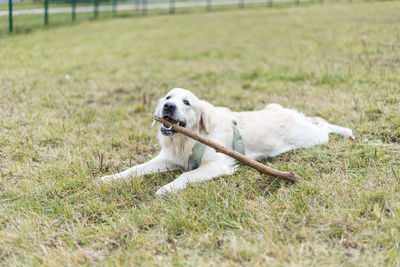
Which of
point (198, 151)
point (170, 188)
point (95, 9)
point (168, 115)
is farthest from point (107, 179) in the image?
point (95, 9)

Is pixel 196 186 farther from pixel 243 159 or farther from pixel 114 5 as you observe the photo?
pixel 114 5

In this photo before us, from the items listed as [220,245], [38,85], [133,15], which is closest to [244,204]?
[220,245]

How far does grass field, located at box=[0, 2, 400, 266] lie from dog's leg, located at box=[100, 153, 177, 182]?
0.11m

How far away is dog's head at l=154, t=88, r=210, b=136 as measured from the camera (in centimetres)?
373

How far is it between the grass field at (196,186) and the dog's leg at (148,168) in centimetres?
11

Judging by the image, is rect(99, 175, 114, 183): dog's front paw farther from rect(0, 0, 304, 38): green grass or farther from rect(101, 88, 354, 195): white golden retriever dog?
rect(0, 0, 304, 38): green grass

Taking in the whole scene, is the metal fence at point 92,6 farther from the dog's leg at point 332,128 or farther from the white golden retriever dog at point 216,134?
the dog's leg at point 332,128

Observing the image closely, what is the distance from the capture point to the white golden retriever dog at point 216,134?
3.75m

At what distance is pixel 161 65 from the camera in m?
9.51

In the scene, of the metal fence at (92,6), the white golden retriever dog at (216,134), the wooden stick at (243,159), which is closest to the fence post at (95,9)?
the metal fence at (92,6)

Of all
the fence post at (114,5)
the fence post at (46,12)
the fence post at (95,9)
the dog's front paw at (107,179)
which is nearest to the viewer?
the dog's front paw at (107,179)

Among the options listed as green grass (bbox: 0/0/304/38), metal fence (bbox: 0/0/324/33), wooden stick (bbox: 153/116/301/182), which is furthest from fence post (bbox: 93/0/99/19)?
wooden stick (bbox: 153/116/301/182)

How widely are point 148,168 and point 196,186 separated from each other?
0.74 metres

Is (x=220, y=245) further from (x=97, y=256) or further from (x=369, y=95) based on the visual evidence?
(x=369, y=95)
